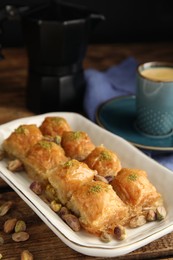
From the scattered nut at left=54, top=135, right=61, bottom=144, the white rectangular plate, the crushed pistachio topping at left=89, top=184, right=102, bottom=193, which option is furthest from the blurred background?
the crushed pistachio topping at left=89, top=184, right=102, bottom=193

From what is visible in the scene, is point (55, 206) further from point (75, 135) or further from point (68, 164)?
point (75, 135)

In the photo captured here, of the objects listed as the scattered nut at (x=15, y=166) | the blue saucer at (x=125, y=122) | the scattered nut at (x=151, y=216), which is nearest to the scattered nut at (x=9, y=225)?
the scattered nut at (x=15, y=166)

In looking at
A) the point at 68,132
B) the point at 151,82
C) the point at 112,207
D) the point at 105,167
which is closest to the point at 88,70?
the point at 151,82

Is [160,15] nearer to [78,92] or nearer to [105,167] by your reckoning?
[78,92]

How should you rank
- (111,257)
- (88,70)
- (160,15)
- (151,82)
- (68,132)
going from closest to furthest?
(111,257) < (68,132) < (151,82) < (88,70) < (160,15)

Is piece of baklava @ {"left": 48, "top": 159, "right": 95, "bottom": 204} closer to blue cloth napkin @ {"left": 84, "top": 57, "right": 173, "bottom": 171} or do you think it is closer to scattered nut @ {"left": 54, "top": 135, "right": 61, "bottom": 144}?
scattered nut @ {"left": 54, "top": 135, "right": 61, "bottom": 144}

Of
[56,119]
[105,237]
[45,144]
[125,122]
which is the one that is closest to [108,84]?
[125,122]
